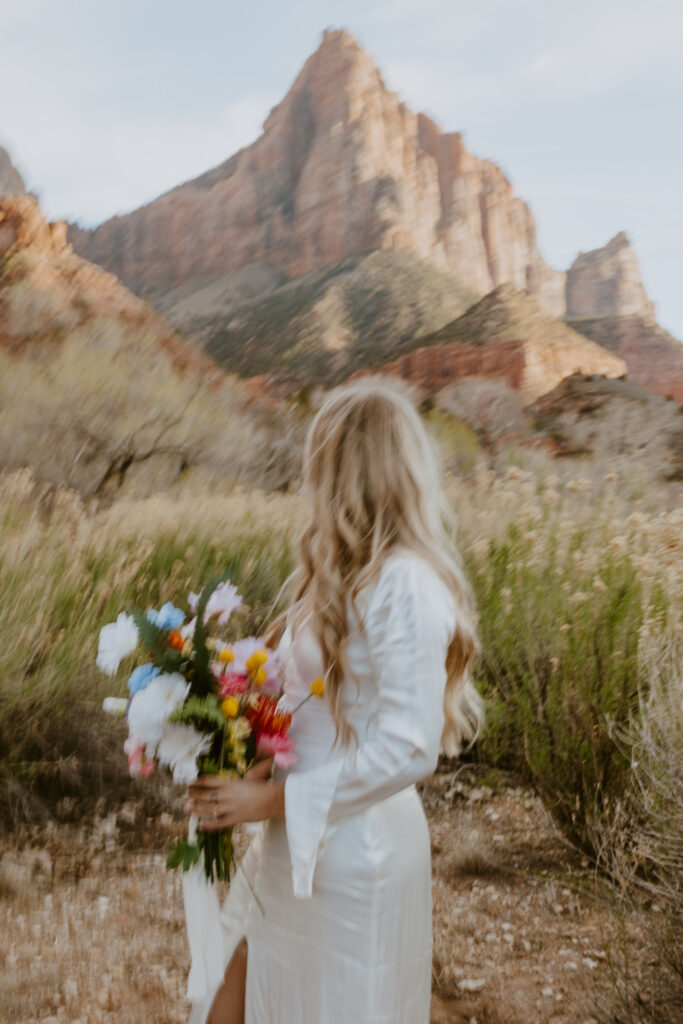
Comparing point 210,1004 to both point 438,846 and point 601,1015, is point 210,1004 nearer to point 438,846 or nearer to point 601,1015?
point 601,1015

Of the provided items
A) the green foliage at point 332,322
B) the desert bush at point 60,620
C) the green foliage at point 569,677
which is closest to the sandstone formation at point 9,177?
the green foliage at point 332,322

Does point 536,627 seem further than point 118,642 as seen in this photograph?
Yes

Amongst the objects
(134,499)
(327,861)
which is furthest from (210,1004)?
(134,499)

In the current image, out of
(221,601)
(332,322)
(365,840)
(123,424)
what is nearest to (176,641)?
(221,601)

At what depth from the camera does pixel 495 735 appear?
3.78 metres

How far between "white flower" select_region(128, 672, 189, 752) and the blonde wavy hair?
26cm

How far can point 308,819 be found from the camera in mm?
1287

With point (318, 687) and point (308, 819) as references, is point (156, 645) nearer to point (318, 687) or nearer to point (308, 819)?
point (318, 687)

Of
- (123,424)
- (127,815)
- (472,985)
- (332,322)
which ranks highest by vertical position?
(332,322)

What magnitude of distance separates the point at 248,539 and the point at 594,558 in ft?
9.04

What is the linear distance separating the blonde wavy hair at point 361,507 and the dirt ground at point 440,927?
4.25ft

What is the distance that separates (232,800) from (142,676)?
0.26 m

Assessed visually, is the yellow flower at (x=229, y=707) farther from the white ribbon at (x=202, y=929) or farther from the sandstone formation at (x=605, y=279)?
the sandstone formation at (x=605, y=279)

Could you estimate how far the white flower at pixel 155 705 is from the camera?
1276 millimetres
